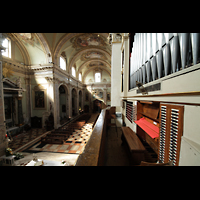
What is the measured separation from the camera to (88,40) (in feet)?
34.5

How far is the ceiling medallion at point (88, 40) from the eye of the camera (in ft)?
32.1

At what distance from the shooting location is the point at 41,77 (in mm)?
9312

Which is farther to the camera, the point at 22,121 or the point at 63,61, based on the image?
the point at 63,61

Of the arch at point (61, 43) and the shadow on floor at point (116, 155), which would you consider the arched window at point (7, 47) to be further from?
the shadow on floor at point (116, 155)

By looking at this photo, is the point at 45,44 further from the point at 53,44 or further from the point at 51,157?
the point at 51,157

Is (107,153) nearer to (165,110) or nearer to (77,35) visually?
(165,110)

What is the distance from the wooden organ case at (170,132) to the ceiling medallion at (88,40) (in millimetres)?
11033

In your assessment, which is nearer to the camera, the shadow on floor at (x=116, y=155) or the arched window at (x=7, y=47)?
the shadow on floor at (x=116, y=155)

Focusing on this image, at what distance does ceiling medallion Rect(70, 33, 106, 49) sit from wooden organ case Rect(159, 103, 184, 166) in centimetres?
1103

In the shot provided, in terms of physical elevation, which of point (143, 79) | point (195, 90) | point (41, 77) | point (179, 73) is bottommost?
point (195, 90)

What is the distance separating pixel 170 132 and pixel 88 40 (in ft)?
40.0

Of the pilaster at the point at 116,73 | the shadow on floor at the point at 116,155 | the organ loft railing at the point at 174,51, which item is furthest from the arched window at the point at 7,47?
the organ loft railing at the point at 174,51

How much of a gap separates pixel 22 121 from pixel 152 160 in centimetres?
1063

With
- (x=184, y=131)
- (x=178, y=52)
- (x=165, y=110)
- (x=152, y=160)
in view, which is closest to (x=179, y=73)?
(x=178, y=52)
